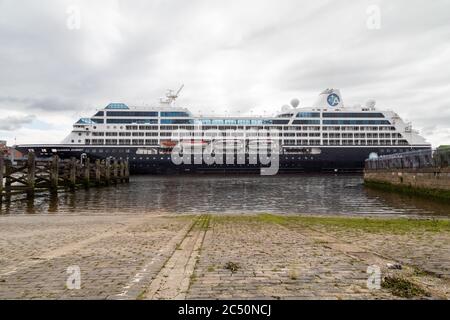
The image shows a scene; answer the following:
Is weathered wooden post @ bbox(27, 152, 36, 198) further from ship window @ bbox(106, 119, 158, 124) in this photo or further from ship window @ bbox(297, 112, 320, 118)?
ship window @ bbox(297, 112, 320, 118)

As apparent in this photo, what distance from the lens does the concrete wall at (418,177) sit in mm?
22686

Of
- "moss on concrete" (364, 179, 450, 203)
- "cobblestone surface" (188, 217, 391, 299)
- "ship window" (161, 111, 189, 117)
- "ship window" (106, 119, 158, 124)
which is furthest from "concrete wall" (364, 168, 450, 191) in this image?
"ship window" (106, 119, 158, 124)

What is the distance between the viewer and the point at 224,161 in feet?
220

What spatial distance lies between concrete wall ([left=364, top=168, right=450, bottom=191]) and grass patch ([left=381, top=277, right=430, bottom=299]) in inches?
844

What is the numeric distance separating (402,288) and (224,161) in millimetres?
63181

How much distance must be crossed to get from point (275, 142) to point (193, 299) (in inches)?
2616

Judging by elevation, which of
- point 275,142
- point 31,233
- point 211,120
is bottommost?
point 31,233

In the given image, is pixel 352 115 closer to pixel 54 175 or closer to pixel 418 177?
pixel 418 177

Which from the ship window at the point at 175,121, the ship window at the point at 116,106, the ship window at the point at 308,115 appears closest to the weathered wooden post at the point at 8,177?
the ship window at the point at 175,121

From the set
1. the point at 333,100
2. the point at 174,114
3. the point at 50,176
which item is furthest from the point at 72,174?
the point at 333,100

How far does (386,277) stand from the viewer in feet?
14.0

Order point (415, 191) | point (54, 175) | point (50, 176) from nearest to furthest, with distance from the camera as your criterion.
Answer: point (415, 191) < point (54, 175) < point (50, 176)

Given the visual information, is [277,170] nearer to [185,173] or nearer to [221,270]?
[185,173]

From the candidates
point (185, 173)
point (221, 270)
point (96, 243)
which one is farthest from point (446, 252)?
point (185, 173)
